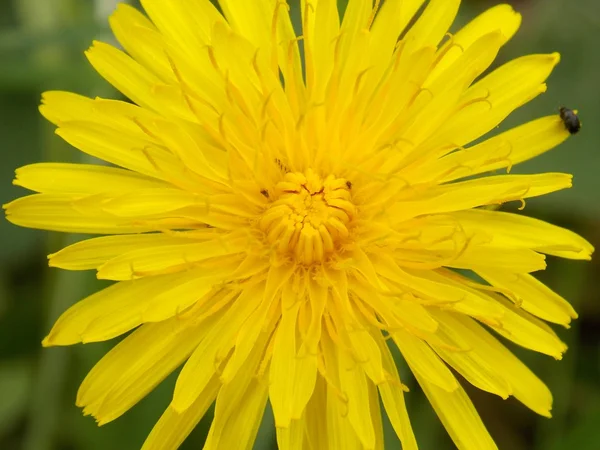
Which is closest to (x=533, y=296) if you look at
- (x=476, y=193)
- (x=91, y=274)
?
(x=476, y=193)

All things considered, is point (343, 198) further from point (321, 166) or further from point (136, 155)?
point (136, 155)

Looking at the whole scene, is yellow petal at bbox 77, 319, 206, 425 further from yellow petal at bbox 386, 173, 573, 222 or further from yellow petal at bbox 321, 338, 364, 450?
yellow petal at bbox 386, 173, 573, 222

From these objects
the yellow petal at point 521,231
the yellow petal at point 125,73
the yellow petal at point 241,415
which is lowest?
the yellow petal at point 241,415

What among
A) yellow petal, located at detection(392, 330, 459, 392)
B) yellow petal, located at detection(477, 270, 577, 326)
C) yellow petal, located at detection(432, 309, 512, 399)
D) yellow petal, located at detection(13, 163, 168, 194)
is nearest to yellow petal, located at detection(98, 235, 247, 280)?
yellow petal, located at detection(13, 163, 168, 194)

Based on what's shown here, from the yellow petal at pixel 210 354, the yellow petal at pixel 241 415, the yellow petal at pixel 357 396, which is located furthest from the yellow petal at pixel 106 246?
the yellow petal at pixel 357 396

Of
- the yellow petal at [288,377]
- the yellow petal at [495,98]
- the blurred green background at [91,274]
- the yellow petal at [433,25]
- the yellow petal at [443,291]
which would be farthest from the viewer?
the blurred green background at [91,274]

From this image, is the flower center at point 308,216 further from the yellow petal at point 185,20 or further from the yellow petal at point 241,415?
the yellow petal at point 185,20
